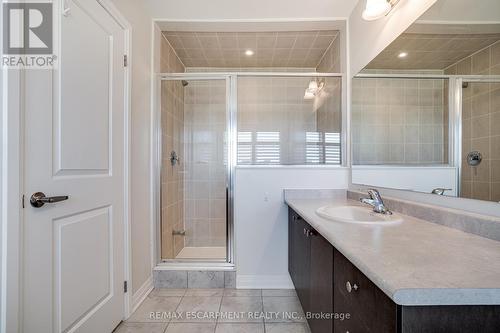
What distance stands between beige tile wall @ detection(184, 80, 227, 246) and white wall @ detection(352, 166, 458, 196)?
126 centimetres

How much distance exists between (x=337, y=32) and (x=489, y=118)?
5.70 feet

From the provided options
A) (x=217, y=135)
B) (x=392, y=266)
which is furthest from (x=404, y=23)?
(x=217, y=135)

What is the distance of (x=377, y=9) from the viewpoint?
1443mm

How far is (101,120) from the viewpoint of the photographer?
138 centimetres

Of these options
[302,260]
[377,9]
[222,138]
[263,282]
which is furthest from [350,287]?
[222,138]

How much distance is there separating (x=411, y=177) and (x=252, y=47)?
6.57ft

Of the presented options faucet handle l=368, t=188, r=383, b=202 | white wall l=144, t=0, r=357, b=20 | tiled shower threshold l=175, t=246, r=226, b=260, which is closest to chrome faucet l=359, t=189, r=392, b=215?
faucet handle l=368, t=188, r=383, b=202

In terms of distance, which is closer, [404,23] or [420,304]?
[420,304]

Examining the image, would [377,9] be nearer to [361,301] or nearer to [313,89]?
[313,89]

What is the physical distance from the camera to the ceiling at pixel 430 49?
0.98m

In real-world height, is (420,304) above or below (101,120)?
below

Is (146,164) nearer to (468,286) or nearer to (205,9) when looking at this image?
(205,9)

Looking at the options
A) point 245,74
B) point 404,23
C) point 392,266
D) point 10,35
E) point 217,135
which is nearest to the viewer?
point 392,266

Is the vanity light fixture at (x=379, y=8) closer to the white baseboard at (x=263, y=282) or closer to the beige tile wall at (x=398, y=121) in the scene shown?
the beige tile wall at (x=398, y=121)
